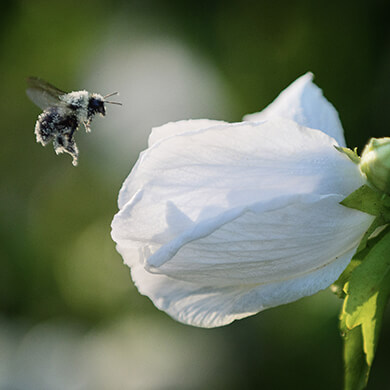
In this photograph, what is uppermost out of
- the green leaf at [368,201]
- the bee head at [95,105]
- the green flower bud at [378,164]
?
the bee head at [95,105]

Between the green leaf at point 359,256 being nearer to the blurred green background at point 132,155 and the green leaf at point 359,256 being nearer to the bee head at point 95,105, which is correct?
the bee head at point 95,105

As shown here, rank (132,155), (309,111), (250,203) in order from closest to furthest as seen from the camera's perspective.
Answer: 1. (250,203)
2. (309,111)
3. (132,155)

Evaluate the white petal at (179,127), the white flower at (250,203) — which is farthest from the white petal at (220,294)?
the white petal at (179,127)

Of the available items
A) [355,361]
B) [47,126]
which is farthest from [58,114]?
[355,361]

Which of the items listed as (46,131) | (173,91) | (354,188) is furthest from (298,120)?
(173,91)

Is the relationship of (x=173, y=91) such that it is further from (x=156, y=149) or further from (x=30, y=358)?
(x=156, y=149)

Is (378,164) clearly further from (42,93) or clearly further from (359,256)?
(42,93)
